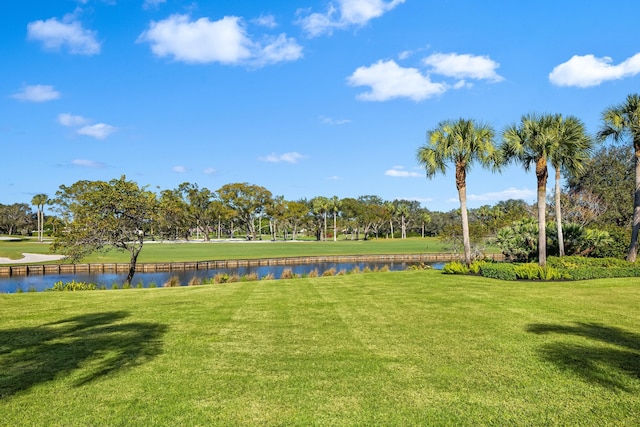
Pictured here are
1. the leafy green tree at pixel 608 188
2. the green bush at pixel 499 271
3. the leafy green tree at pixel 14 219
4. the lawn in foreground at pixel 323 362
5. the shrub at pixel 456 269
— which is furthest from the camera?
the leafy green tree at pixel 14 219

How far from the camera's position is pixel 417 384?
6176 mm

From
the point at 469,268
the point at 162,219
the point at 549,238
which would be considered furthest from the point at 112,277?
the point at 549,238

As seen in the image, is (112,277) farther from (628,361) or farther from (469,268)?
(628,361)

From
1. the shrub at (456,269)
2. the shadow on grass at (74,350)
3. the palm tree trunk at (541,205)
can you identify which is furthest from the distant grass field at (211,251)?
the shadow on grass at (74,350)

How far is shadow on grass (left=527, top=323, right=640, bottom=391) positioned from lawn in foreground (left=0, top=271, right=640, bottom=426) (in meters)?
0.04

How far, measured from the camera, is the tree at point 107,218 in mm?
24266

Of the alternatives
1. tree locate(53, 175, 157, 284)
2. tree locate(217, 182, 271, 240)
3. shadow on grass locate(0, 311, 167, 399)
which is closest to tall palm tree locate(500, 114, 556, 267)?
shadow on grass locate(0, 311, 167, 399)

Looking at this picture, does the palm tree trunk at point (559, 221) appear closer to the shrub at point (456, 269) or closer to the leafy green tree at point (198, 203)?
the shrub at point (456, 269)

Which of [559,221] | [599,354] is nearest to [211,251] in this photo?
[559,221]

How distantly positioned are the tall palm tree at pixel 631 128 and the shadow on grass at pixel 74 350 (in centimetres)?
2299

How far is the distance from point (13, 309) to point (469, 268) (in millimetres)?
19123

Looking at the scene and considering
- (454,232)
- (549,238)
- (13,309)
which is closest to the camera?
(13,309)

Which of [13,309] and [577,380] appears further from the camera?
[13,309]

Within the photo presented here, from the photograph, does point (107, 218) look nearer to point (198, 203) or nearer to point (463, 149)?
point (463, 149)
